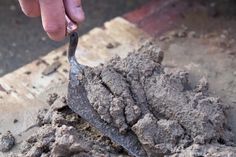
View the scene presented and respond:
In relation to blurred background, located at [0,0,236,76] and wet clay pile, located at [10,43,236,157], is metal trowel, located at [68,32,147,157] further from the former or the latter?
blurred background, located at [0,0,236,76]

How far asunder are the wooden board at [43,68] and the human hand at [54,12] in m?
0.45

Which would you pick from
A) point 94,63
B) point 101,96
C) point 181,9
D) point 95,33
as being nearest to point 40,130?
point 101,96

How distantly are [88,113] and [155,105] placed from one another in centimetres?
21

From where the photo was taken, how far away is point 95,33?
231 cm

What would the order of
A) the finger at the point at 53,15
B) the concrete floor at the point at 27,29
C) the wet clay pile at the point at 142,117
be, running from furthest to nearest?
the concrete floor at the point at 27,29 < the wet clay pile at the point at 142,117 < the finger at the point at 53,15

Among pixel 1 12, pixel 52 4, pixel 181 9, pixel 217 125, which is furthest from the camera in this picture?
pixel 1 12

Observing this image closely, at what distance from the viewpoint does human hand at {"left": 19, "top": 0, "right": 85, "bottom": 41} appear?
1.51 meters

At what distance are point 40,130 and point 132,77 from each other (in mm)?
339

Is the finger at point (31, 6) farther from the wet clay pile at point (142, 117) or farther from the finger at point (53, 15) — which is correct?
the wet clay pile at point (142, 117)

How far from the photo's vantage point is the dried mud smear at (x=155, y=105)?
1.62m

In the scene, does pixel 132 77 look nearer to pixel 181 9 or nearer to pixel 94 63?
pixel 94 63

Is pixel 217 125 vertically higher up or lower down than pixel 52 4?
lower down

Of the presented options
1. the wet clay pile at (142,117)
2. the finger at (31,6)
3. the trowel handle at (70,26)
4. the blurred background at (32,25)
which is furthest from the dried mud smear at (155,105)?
the blurred background at (32,25)

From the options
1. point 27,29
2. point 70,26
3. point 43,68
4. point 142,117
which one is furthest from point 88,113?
point 27,29
